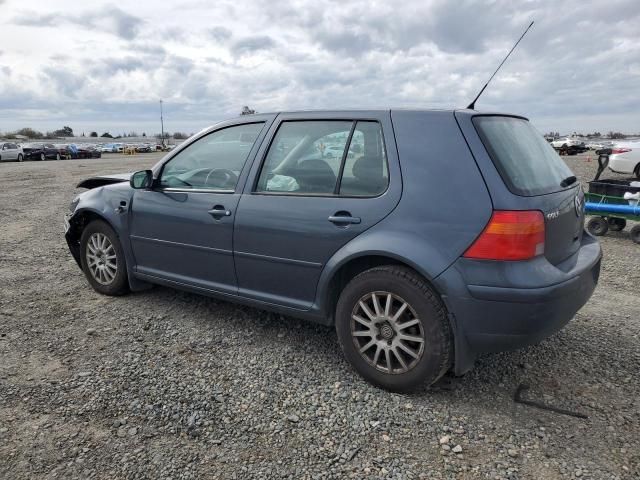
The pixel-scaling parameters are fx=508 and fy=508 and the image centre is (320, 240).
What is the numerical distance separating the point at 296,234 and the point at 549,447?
6.16 feet

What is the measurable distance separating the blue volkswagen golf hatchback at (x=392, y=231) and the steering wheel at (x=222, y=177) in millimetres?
11

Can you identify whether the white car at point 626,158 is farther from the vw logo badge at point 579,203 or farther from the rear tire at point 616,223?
the vw logo badge at point 579,203

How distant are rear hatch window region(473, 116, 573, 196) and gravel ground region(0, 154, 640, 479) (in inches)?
50.4

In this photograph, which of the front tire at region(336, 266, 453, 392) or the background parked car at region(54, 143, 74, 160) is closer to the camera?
the front tire at region(336, 266, 453, 392)

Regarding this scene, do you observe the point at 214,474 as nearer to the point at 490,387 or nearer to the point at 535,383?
the point at 490,387

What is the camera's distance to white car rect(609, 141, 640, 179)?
43.6 feet

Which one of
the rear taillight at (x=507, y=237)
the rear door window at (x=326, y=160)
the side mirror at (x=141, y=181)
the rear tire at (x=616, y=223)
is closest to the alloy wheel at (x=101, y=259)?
the side mirror at (x=141, y=181)

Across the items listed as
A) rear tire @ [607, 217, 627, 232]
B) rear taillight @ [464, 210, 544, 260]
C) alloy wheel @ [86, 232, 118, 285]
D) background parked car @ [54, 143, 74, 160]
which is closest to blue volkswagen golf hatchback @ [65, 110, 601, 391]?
rear taillight @ [464, 210, 544, 260]

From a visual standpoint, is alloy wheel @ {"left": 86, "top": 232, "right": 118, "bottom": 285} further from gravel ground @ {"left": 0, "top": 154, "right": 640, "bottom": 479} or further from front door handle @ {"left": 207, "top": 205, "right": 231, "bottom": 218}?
front door handle @ {"left": 207, "top": 205, "right": 231, "bottom": 218}

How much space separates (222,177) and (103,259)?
1.69m

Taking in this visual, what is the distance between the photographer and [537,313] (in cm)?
272

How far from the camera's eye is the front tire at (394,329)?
2896 mm

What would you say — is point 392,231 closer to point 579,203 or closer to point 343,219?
A: point 343,219

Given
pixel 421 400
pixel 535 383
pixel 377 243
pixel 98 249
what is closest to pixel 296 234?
pixel 377 243
